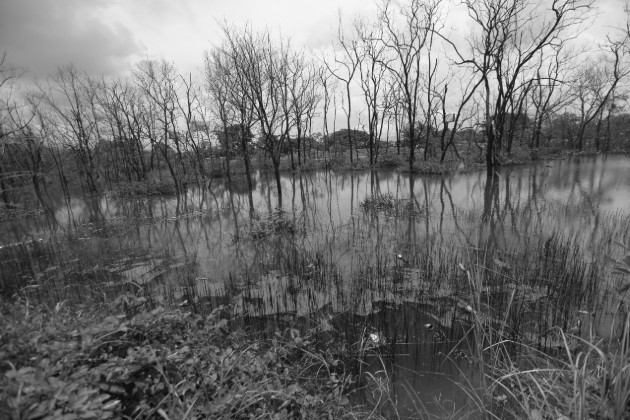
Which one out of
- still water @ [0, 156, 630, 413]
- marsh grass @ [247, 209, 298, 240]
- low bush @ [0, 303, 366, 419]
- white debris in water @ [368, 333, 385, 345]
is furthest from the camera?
marsh grass @ [247, 209, 298, 240]

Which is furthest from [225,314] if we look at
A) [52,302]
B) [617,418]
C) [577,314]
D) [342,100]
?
[342,100]

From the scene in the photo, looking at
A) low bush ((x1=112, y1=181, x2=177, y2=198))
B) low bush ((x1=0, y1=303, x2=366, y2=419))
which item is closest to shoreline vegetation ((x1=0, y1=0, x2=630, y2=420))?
low bush ((x1=0, y1=303, x2=366, y2=419))

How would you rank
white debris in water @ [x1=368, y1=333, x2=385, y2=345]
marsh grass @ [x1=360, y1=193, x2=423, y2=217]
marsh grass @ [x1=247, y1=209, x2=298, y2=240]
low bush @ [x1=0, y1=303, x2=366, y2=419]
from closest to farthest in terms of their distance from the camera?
low bush @ [x1=0, y1=303, x2=366, y2=419], white debris in water @ [x1=368, y1=333, x2=385, y2=345], marsh grass @ [x1=247, y1=209, x2=298, y2=240], marsh grass @ [x1=360, y1=193, x2=423, y2=217]

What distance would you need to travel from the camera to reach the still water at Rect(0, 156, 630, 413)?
3.28 metres

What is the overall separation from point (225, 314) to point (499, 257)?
479cm

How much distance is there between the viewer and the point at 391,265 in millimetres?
5105

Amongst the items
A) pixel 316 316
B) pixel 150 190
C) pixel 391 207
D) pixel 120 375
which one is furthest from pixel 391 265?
pixel 150 190

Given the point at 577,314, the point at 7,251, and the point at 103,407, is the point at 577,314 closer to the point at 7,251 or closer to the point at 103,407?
the point at 103,407

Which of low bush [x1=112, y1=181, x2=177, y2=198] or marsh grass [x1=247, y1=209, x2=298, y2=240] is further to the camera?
low bush [x1=112, y1=181, x2=177, y2=198]

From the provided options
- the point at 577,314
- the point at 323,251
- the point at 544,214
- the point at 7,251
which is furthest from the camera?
the point at 7,251

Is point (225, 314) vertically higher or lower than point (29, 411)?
lower

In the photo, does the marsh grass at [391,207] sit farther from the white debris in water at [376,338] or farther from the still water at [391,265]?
the white debris in water at [376,338]

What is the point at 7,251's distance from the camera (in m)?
8.20

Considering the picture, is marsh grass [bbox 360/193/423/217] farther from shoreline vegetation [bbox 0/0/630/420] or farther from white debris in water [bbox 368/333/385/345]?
white debris in water [bbox 368/333/385/345]
